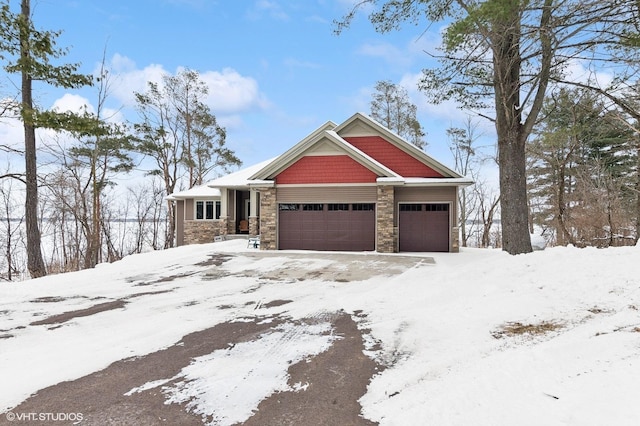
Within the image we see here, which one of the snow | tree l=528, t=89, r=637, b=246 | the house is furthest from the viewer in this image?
the house

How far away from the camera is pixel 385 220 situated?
Result: 13852 millimetres

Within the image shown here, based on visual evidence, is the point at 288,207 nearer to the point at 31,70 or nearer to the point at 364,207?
the point at 364,207

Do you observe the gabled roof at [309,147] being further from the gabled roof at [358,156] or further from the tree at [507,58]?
the tree at [507,58]

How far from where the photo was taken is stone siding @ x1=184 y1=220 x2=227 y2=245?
66.4ft

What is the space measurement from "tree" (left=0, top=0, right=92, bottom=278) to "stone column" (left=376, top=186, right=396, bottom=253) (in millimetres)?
11283

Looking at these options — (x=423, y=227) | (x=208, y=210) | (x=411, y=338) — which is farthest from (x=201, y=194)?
(x=411, y=338)

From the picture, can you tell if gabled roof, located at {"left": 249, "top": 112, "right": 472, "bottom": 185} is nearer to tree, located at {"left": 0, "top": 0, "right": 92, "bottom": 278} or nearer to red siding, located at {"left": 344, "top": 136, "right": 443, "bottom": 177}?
red siding, located at {"left": 344, "top": 136, "right": 443, "bottom": 177}

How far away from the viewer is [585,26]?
7.04 metres

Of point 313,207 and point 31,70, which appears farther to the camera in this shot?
point 313,207

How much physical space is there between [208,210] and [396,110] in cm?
1619

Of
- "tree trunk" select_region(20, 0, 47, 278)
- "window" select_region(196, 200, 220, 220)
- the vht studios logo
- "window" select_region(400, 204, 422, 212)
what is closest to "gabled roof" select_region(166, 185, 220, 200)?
"window" select_region(196, 200, 220, 220)

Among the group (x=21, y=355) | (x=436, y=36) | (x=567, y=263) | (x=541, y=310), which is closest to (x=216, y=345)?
(x=21, y=355)

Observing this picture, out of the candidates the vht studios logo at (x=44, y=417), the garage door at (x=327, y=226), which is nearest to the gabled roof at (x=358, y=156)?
the garage door at (x=327, y=226)

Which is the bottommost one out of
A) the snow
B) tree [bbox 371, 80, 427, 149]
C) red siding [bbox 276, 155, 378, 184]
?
the snow
